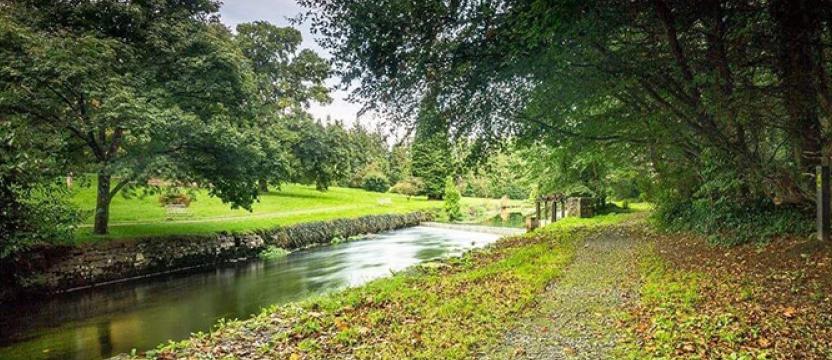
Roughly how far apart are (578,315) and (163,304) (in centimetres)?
1001

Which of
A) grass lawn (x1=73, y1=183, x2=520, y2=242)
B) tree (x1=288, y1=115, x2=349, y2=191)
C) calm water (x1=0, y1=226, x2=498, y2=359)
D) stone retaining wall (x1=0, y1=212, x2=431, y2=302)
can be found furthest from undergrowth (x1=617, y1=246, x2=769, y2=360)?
tree (x1=288, y1=115, x2=349, y2=191)

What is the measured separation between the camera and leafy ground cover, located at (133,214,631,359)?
5.62 m

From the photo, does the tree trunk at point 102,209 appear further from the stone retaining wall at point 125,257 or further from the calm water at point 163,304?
the calm water at point 163,304

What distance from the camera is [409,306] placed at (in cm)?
736

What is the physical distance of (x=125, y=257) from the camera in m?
15.0

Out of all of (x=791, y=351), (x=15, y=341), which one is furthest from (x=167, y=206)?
(x=791, y=351)

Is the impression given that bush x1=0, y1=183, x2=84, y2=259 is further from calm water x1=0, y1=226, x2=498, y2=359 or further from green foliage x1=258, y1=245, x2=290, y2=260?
green foliage x1=258, y1=245, x2=290, y2=260

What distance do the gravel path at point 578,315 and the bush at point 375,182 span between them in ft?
140

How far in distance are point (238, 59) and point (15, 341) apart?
1184 cm

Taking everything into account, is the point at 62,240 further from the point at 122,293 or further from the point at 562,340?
the point at 562,340

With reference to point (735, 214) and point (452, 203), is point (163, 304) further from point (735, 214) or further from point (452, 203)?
point (452, 203)

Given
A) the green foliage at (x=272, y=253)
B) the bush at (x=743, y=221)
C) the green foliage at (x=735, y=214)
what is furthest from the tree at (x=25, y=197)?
the bush at (x=743, y=221)

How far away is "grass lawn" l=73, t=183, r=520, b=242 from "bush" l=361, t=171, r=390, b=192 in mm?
16069

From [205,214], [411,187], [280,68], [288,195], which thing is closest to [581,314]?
[205,214]
